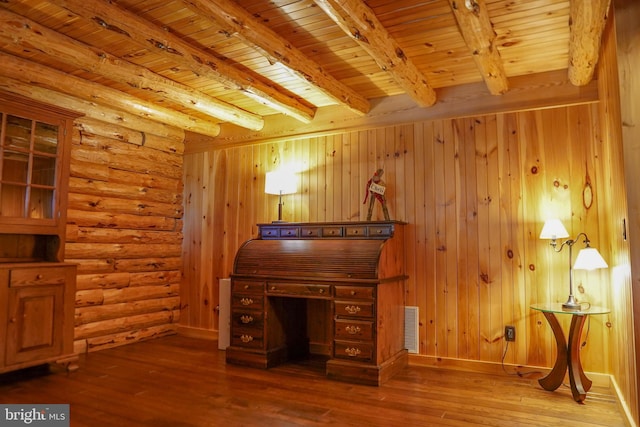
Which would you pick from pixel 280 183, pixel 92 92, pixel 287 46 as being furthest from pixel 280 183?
pixel 92 92

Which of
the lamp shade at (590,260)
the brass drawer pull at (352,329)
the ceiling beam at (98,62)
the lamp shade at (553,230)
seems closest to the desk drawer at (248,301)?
the brass drawer pull at (352,329)

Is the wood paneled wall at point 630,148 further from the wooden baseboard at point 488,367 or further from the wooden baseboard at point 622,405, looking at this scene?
the wooden baseboard at point 488,367

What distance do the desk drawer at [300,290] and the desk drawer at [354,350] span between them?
0.38 m

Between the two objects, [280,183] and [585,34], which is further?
[280,183]

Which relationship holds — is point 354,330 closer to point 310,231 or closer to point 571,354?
point 310,231

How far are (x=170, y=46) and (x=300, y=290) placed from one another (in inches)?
78.3

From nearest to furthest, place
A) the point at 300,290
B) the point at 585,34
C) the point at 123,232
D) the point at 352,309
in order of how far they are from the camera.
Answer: the point at 585,34
the point at 352,309
the point at 300,290
the point at 123,232

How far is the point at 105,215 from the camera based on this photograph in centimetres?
424

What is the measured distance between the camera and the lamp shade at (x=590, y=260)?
9.19 ft

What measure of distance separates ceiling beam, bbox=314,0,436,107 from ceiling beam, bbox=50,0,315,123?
1.09 m

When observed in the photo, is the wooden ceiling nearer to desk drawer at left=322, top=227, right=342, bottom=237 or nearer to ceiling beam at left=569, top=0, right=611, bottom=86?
ceiling beam at left=569, top=0, right=611, bottom=86

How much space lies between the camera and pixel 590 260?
2824mm

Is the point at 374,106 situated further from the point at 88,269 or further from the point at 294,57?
the point at 88,269

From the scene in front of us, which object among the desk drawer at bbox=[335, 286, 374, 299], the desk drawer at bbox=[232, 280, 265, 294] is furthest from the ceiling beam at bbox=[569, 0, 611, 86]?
the desk drawer at bbox=[232, 280, 265, 294]
